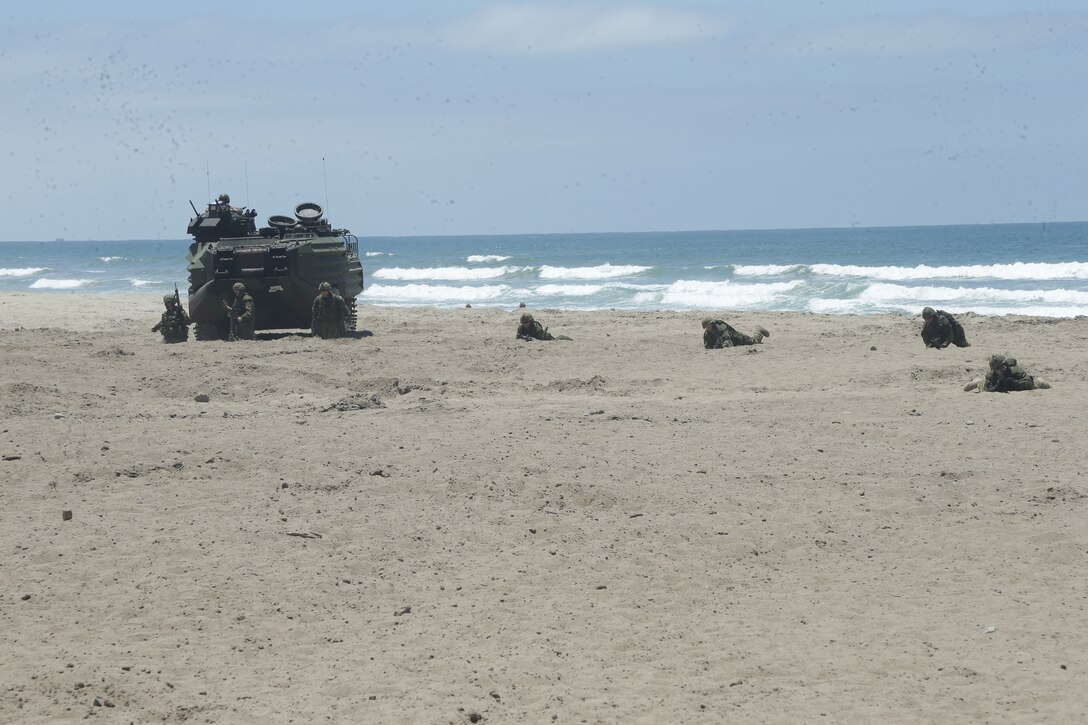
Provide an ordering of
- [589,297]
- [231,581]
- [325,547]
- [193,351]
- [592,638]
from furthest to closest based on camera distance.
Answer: [589,297] → [193,351] → [325,547] → [231,581] → [592,638]

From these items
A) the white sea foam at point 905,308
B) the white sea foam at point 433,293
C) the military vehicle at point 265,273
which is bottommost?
the white sea foam at point 433,293

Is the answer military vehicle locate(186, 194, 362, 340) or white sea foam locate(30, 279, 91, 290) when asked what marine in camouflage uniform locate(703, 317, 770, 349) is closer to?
military vehicle locate(186, 194, 362, 340)

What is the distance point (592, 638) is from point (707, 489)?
260 centimetres

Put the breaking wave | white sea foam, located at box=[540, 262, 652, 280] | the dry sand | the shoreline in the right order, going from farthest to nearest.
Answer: the breaking wave → white sea foam, located at box=[540, 262, 652, 280] → the shoreline → the dry sand

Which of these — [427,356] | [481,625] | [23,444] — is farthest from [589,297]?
[481,625]

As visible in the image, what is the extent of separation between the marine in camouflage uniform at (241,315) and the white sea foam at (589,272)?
37.5m

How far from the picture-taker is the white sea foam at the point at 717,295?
38.7m

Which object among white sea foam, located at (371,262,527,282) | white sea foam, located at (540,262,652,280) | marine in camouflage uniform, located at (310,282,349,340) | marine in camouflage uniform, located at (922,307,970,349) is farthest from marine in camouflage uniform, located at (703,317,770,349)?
white sea foam, located at (371,262,527,282)

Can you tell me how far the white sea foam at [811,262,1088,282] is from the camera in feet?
152

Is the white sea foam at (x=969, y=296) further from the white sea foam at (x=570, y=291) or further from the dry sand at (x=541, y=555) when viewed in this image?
the dry sand at (x=541, y=555)

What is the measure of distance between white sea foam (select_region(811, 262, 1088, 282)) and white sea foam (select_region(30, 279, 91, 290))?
1233 inches

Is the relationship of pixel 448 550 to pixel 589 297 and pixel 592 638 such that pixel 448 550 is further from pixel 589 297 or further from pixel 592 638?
pixel 589 297

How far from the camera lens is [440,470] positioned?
29.5ft

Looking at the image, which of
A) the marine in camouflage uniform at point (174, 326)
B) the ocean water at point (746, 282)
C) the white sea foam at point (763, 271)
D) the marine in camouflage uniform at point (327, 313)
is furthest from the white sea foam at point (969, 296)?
the marine in camouflage uniform at point (174, 326)
